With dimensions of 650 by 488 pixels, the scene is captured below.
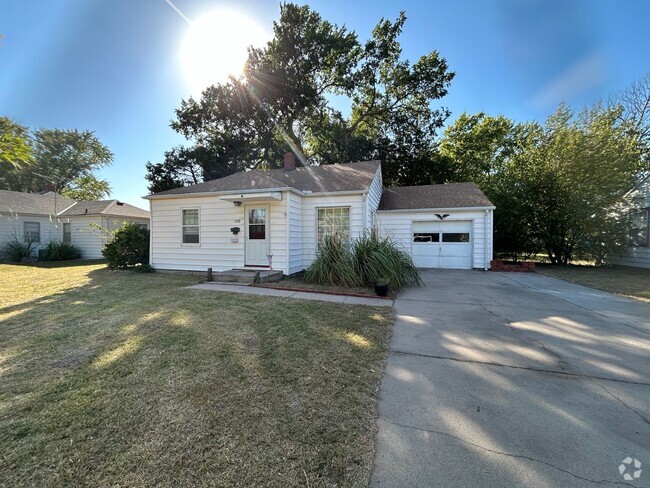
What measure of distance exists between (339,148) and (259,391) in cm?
1980

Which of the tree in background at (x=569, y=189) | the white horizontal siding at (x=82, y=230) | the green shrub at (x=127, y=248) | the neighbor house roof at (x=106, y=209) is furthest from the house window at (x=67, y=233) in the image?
the tree in background at (x=569, y=189)

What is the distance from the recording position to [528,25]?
33.8 ft

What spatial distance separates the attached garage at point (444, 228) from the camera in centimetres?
1170

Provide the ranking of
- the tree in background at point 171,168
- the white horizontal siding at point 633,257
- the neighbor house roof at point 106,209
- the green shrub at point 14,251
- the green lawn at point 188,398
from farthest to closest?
the tree in background at point 171,168, the neighbor house roof at point 106,209, the green shrub at point 14,251, the white horizontal siding at point 633,257, the green lawn at point 188,398

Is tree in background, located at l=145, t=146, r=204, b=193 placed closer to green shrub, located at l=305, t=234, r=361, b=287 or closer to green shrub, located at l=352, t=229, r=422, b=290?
green shrub, located at l=305, t=234, r=361, b=287

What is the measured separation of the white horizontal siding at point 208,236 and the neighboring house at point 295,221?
3 cm

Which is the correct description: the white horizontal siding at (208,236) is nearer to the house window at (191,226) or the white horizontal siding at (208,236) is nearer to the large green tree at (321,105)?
the house window at (191,226)

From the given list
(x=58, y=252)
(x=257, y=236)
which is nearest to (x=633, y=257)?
(x=257, y=236)

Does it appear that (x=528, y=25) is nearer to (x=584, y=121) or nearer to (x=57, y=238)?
(x=584, y=121)

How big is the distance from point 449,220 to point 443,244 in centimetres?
109

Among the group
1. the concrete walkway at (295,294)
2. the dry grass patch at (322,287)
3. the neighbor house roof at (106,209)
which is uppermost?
the neighbor house roof at (106,209)

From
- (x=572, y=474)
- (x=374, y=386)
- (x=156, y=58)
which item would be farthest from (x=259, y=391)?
(x=156, y=58)

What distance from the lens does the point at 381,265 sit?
7.66 meters

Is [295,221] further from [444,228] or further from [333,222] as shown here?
[444,228]
